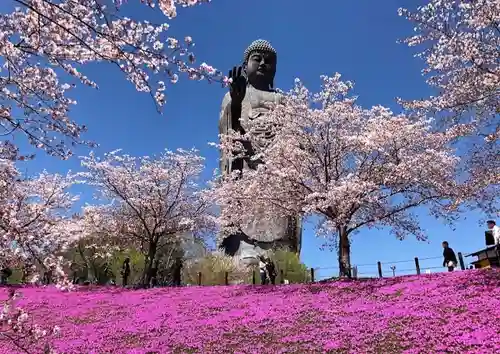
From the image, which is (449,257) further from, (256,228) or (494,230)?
(256,228)

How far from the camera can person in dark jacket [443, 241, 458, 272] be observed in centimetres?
2037

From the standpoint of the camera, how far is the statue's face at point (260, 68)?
102 feet

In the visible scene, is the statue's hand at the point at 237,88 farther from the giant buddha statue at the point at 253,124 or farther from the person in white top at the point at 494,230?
the person in white top at the point at 494,230

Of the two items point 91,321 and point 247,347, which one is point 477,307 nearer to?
point 247,347

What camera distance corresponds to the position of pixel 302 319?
1301 centimetres

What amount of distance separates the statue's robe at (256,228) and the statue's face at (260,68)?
1.34 m

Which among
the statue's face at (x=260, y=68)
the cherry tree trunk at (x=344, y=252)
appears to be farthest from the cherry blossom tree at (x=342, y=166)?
the statue's face at (x=260, y=68)

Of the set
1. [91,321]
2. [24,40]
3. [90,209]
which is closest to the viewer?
[24,40]

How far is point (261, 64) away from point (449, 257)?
56.8 feet

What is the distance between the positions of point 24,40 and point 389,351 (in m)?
8.61

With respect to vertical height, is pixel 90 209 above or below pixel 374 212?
above

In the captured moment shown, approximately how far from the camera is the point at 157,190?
2759 centimetres

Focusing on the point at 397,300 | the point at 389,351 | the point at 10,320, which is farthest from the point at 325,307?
the point at 10,320

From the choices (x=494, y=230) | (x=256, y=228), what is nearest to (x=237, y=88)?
(x=256, y=228)
